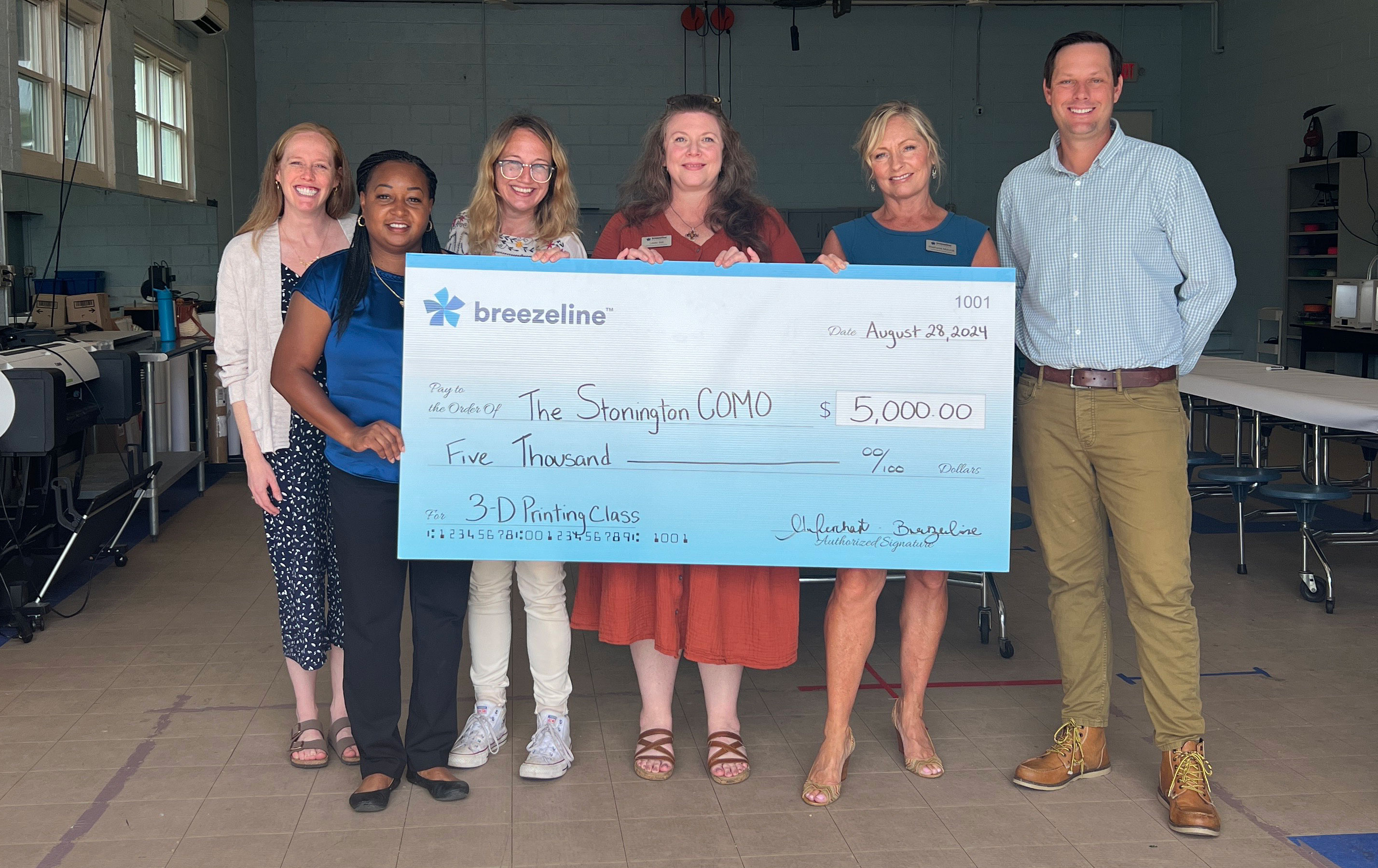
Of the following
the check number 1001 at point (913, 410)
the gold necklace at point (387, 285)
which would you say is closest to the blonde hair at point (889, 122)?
the check number 1001 at point (913, 410)

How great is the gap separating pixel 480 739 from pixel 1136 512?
1.58m

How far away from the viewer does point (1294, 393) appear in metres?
4.51

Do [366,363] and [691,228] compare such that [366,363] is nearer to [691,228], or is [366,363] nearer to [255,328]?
[255,328]

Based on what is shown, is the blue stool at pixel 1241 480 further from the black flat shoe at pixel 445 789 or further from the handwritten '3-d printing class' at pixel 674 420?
the black flat shoe at pixel 445 789

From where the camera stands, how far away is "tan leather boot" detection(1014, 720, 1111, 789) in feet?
8.47

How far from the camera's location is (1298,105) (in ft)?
32.0

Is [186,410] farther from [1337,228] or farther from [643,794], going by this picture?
[1337,228]

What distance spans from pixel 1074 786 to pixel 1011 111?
31.2ft

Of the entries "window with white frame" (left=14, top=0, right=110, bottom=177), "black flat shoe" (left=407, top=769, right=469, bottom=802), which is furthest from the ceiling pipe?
"black flat shoe" (left=407, top=769, right=469, bottom=802)

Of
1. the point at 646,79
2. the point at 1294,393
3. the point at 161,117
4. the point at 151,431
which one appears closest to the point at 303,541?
the point at 151,431

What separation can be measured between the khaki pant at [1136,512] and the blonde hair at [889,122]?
0.57m

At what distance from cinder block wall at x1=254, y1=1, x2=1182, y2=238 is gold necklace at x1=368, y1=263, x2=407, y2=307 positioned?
27.5 feet

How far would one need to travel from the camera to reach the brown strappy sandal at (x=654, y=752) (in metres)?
2.62

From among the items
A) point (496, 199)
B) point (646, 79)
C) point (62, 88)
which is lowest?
point (496, 199)
